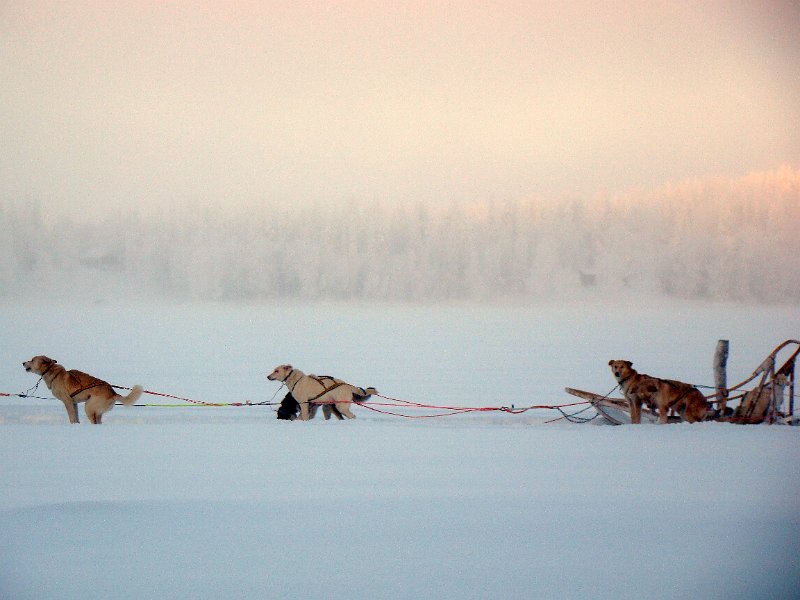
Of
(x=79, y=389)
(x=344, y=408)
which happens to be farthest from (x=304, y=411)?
(x=79, y=389)

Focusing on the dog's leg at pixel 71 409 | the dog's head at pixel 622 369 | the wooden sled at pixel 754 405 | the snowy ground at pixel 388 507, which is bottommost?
the snowy ground at pixel 388 507

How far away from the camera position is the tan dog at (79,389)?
5082 millimetres

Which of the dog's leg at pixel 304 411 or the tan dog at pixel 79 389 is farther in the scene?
the dog's leg at pixel 304 411

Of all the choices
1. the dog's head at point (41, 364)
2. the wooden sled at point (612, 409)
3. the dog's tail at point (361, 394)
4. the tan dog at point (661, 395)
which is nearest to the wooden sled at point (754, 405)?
the wooden sled at point (612, 409)

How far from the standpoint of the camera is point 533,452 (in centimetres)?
470

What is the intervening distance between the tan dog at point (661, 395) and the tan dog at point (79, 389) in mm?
3203

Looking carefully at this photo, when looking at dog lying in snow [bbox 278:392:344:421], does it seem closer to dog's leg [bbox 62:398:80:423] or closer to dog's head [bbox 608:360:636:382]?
dog's leg [bbox 62:398:80:423]

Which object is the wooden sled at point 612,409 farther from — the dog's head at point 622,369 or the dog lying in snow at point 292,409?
the dog lying in snow at point 292,409

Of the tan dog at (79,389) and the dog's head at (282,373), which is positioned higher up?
the dog's head at (282,373)

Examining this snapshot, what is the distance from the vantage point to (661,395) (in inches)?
211

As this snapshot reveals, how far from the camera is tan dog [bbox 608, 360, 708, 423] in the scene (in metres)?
5.31

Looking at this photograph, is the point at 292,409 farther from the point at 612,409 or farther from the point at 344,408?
the point at 612,409

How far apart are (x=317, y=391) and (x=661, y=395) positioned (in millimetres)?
2338

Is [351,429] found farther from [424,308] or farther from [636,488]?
[424,308]
